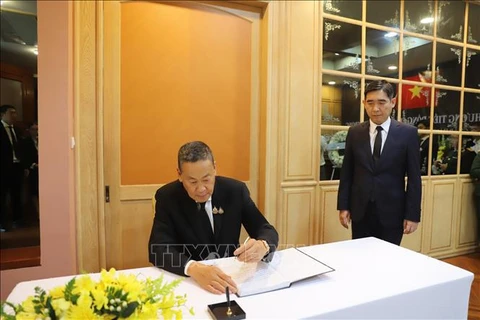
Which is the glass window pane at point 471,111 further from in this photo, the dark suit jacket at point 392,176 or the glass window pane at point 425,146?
the dark suit jacket at point 392,176

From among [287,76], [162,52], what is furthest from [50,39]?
[287,76]

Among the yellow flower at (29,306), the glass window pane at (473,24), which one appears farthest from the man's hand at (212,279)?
the glass window pane at (473,24)

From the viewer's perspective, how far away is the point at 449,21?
3127mm

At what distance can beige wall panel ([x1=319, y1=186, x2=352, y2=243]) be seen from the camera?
2.79 m

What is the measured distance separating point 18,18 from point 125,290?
7.92 ft

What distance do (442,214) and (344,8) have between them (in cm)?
226

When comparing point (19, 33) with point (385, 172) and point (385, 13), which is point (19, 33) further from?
point (385, 13)

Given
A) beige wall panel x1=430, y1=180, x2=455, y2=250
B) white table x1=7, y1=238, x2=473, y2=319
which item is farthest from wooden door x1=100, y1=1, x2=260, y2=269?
beige wall panel x1=430, y1=180, x2=455, y2=250

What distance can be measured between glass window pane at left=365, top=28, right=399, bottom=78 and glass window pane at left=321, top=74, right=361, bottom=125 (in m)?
0.24

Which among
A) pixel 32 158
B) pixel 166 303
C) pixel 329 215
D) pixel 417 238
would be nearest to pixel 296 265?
pixel 166 303

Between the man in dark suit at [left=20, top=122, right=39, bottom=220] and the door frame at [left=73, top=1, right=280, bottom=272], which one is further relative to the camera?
the man in dark suit at [left=20, top=122, right=39, bottom=220]

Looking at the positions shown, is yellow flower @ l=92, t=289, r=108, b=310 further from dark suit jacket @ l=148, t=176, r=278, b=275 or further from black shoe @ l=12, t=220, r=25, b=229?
black shoe @ l=12, t=220, r=25, b=229

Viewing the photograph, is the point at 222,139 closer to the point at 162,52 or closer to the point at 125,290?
the point at 162,52

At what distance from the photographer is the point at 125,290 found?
22.5 inches
